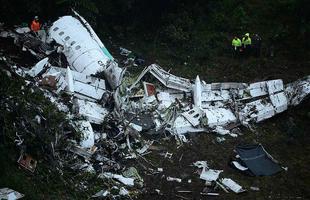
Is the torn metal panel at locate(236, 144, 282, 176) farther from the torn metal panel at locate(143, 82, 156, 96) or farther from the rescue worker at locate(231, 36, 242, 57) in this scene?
the rescue worker at locate(231, 36, 242, 57)

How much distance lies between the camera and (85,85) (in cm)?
1440

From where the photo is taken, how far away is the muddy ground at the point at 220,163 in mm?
11180

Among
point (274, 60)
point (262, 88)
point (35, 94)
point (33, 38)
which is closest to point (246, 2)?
point (274, 60)

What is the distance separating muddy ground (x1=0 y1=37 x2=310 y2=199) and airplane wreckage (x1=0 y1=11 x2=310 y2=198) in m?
0.38

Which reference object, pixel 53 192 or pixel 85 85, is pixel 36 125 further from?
pixel 85 85

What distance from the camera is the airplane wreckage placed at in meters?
13.7

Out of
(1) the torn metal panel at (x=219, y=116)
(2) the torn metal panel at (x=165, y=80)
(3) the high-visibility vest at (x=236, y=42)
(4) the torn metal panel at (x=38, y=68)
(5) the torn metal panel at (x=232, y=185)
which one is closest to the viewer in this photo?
(5) the torn metal panel at (x=232, y=185)

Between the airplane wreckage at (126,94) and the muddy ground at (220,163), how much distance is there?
38 cm

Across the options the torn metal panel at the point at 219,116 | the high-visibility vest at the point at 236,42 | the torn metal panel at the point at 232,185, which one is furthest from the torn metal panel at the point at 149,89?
the high-visibility vest at the point at 236,42

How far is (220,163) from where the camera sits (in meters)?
13.8

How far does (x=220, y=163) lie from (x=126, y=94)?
3752mm

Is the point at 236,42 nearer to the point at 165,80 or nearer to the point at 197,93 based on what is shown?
the point at 197,93

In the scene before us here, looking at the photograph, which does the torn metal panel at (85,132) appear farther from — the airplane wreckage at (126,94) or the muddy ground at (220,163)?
the muddy ground at (220,163)

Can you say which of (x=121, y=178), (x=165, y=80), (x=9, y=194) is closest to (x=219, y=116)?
(x=165, y=80)
